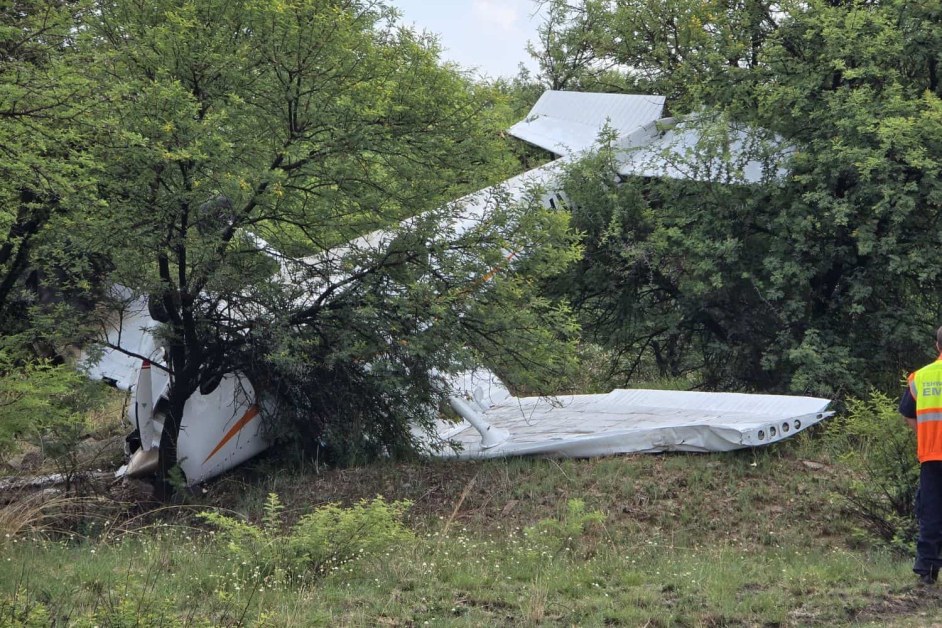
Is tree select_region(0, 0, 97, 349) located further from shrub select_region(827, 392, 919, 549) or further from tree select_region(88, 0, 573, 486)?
shrub select_region(827, 392, 919, 549)

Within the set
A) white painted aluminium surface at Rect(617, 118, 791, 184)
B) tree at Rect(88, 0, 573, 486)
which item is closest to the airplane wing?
tree at Rect(88, 0, 573, 486)

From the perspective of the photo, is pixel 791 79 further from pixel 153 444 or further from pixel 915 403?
pixel 153 444

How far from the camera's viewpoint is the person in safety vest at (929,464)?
659 centimetres

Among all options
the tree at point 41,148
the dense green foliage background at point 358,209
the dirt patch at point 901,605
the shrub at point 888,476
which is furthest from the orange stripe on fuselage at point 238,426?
the dirt patch at point 901,605

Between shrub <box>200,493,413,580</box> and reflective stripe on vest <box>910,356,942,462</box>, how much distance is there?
12.9 feet

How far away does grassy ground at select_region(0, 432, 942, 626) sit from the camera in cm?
609

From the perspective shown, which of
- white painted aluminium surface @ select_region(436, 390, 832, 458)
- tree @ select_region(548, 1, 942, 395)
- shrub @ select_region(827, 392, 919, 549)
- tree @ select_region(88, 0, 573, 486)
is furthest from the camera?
tree @ select_region(548, 1, 942, 395)

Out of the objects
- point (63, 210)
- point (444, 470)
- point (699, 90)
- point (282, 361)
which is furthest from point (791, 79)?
point (63, 210)

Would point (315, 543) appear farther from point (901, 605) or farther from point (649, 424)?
point (649, 424)

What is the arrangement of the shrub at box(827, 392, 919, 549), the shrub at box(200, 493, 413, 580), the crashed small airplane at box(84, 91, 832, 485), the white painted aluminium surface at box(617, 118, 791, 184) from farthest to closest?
the white painted aluminium surface at box(617, 118, 791, 184)
the crashed small airplane at box(84, 91, 832, 485)
the shrub at box(827, 392, 919, 549)
the shrub at box(200, 493, 413, 580)

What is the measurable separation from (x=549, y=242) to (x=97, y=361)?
5480 millimetres

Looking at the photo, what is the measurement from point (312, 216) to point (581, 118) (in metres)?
9.09

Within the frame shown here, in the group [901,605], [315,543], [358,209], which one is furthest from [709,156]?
[315,543]

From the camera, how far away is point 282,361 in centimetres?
1048
